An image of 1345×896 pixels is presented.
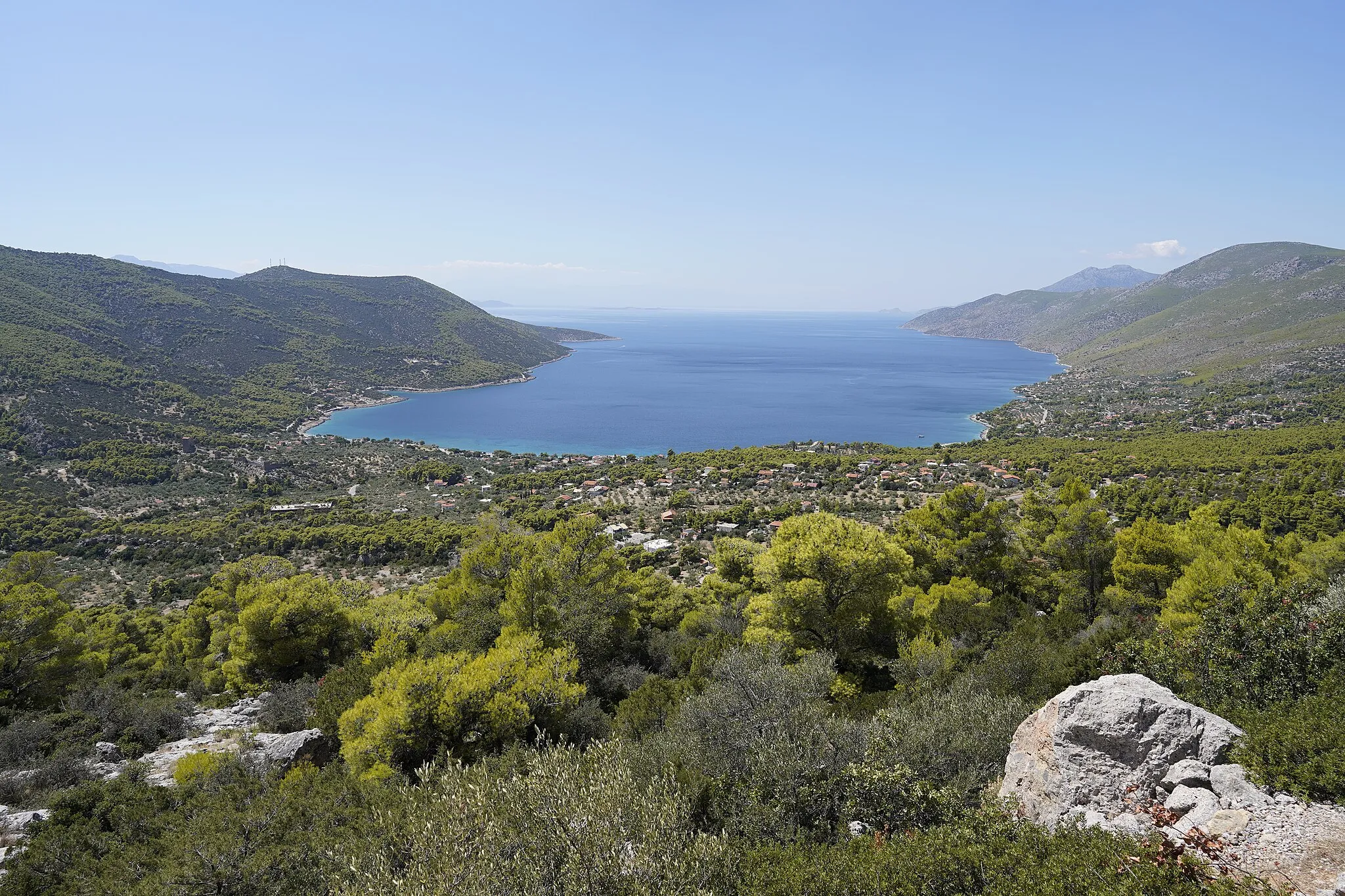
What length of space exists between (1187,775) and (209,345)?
138068 millimetres

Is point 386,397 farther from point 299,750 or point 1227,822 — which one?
point 1227,822

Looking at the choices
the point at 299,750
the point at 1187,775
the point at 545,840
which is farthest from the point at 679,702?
the point at 1187,775

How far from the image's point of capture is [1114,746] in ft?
22.9

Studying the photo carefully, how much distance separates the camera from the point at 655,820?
6.67m

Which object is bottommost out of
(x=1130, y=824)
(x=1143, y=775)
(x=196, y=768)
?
(x=196, y=768)

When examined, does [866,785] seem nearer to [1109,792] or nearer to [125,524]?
[1109,792]

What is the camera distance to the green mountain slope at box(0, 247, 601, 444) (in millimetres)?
69625

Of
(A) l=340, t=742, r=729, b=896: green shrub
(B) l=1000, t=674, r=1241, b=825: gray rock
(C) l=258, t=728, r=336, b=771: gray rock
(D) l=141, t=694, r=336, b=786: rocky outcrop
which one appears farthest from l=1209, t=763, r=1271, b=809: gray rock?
(D) l=141, t=694, r=336, b=786: rocky outcrop

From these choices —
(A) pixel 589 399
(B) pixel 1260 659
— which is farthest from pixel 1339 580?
(A) pixel 589 399

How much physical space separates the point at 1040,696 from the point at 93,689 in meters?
21.4

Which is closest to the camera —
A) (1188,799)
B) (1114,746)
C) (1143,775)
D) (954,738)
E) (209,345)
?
(1188,799)

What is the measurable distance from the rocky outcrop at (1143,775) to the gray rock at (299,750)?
40.9ft

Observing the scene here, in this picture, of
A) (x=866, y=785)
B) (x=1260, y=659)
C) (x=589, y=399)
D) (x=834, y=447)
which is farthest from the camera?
(x=589, y=399)

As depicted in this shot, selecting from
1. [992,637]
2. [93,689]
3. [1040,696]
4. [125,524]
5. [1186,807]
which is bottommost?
[125,524]
